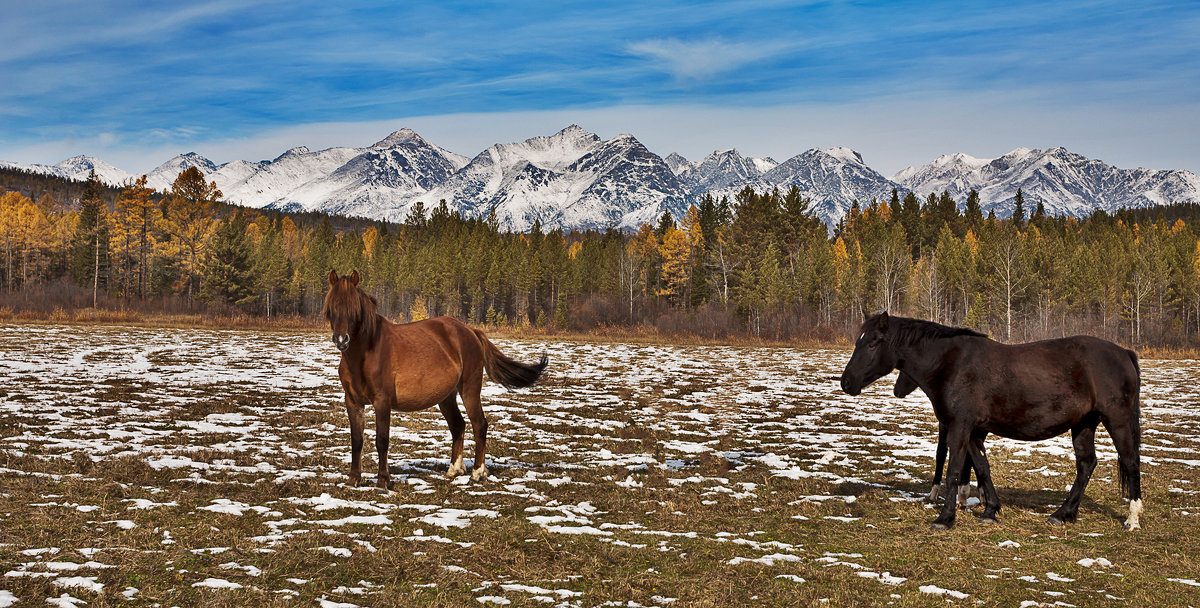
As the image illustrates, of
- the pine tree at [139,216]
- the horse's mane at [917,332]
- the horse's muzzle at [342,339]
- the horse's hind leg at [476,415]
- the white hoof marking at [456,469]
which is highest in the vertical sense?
the pine tree at [139,216]

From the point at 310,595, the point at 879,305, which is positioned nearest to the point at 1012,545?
the point at 310,595

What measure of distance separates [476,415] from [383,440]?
156 cm

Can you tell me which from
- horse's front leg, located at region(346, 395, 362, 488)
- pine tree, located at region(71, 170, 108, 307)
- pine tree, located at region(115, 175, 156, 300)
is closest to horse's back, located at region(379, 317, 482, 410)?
horse's front leg, located at region(346, 395, 362, 488)

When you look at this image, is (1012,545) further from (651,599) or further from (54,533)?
(54,533)

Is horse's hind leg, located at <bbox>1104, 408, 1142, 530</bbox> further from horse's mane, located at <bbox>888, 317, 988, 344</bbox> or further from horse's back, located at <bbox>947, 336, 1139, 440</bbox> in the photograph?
horse's mane, located at <bbox>888, 317, 988, 344</bbox>

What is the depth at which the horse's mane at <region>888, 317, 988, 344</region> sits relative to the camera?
9.23 meters

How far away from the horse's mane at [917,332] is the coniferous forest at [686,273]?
179ft

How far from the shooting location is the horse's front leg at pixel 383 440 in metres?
9.83

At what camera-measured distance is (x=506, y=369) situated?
12422 mm

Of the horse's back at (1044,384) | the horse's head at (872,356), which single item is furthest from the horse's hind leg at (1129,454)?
the horse's head at (872,356)

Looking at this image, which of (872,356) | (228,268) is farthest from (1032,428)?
(228,268)

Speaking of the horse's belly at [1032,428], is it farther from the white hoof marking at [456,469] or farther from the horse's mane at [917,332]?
the white hoof marking at [456,469]

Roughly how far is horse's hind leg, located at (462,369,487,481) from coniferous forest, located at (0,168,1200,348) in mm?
54592

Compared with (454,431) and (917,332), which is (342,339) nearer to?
(454,431)
